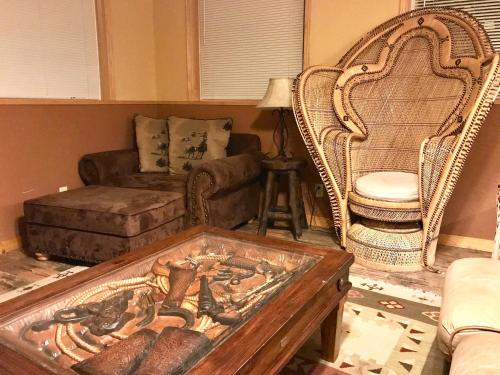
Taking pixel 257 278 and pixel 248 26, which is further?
pixel 248 26

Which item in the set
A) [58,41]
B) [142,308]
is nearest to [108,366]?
[142,308]

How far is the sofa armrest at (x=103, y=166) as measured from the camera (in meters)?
3.15

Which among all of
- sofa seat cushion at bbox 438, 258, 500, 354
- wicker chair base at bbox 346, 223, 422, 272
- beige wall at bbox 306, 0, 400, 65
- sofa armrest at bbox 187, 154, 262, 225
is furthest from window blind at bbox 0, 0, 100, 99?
sofa seat cushion at bbox 438, 258, 500, 354

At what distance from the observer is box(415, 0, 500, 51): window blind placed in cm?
271

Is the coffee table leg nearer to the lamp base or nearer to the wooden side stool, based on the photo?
the wooden side stool

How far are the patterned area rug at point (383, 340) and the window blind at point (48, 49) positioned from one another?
2610mm

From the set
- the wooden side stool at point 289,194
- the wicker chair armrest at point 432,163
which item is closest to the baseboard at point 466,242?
the wicker chair armrest at point 432,163

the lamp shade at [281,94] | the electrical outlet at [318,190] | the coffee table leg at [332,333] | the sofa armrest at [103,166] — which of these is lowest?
the coffee table leg at [332,333]

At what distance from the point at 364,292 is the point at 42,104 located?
2.52 m

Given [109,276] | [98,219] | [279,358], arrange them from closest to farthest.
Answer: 1. [279,358]
2. [109,276]
3. [98,219]

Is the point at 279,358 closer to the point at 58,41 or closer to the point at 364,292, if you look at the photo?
the point at 364,292

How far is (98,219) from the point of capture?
93.7 inches

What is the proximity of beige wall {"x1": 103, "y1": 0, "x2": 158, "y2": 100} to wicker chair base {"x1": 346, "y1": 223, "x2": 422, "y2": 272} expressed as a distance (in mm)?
2464

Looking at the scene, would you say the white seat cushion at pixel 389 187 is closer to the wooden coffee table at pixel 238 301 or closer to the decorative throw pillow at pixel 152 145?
the wooden coffee table at pixel 238 301
